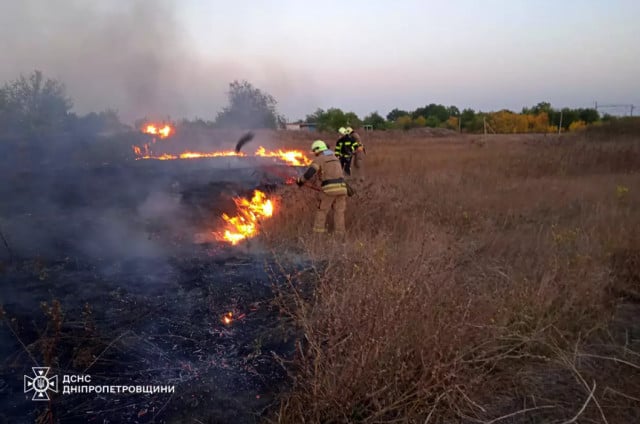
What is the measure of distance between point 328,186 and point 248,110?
19.0 metres

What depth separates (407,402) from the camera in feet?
8.75

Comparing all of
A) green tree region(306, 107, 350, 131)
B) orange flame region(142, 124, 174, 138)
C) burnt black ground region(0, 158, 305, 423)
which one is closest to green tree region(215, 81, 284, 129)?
orange flame region(142, 124, 174, 138)

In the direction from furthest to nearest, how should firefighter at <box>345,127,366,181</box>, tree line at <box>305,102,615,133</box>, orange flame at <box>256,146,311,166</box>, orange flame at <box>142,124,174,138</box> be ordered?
tree line at <box>305,102,615,133</box> → orange flame at <box>142,124,174,138</box> → orange flame at <box>256,146,311,166</box> → firefighter at <box>345,127,366,181</box>

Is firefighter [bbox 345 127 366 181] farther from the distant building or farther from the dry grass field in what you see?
the distant building

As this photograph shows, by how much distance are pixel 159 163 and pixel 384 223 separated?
788 centimetres

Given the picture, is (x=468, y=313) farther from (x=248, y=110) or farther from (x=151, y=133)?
(x=248, y=110)

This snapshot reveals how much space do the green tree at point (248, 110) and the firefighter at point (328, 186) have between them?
56.9ft

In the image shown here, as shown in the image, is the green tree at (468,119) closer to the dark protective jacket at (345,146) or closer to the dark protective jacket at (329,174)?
the dark protective jacket at (345,146)

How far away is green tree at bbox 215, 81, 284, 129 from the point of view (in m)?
23.8

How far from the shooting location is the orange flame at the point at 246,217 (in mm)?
7129

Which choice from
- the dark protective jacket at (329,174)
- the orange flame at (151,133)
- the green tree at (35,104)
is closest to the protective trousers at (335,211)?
the dark protective jacket at (329,174)

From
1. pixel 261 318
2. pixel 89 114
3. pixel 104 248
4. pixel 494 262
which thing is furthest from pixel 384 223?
pixel 89 114

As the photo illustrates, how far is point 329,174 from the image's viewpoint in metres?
6.92

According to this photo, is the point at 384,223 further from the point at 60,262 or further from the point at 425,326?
the point at 60,262
